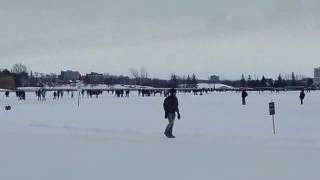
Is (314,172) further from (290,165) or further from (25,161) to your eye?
(25,161)

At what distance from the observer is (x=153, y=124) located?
74.8 feet

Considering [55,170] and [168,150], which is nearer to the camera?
[55,170]

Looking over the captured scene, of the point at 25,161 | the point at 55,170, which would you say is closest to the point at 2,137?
the point at 25,161

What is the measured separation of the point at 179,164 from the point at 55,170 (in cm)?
227

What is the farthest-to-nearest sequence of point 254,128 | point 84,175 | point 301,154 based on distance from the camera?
point 254,128
point 301,154
point 84,175

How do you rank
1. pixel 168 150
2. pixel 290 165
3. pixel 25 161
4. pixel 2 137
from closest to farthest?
1. pixel 290 165
2. pixel 25 161
3. pixel 168 150
4. pixel 2 137

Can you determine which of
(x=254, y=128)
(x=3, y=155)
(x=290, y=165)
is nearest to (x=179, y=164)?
(x=290, y=165)

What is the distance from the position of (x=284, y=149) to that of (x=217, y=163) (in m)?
3.14

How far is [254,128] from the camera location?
2036 cm

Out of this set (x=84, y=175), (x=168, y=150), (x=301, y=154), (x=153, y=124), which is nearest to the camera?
(x=84, y=175)

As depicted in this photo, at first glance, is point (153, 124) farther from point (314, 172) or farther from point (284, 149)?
point (314, 172)

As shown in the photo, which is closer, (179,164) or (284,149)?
(179,164)

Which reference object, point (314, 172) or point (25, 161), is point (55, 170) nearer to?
point (25, 161)

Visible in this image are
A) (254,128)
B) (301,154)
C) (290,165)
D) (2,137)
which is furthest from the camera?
(254,128)
